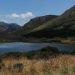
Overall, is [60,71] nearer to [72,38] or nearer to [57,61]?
[57,61]

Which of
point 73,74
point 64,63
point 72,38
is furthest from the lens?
point 72,38

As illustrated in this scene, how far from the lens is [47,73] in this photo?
1370 centimetres

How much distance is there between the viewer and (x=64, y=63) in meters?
16.4

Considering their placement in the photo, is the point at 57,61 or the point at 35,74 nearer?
the point at 35,74

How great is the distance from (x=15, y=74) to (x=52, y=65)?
2.48 metres

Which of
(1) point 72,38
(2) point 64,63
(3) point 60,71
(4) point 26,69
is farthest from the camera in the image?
(1) point 72,38

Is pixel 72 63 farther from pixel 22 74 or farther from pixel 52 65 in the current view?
pixel 22 74

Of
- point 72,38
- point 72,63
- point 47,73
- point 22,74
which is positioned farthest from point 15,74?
point 72,38

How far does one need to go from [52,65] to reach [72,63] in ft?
4.37

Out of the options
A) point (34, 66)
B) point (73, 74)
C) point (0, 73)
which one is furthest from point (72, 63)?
point (0, 73)

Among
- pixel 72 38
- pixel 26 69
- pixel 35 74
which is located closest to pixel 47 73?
pixel 35 74

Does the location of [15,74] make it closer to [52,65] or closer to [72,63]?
[52,65]

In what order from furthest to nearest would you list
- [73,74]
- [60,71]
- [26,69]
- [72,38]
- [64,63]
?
[72,38] < [64,63] < [26,69] < [60,71] < [73,74]

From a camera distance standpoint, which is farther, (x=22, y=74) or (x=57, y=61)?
(x=57, y=61)
